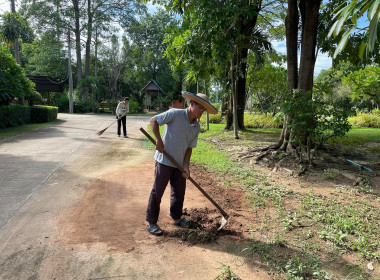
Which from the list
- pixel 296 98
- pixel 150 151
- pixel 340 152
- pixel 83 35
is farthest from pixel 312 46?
pixel 83 35

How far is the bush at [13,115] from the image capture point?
47.0ft

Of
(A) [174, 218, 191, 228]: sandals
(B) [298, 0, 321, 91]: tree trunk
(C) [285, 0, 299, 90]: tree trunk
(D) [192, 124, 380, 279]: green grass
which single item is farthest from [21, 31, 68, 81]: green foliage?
→ (A) [174, 218, 191, 228]: sandals

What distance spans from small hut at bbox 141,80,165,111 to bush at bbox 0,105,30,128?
72.1 feet

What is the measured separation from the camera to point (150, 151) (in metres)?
9.64

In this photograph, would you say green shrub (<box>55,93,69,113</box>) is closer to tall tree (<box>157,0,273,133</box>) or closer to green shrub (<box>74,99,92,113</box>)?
green shrub (<box>74,99,92,113</box>)

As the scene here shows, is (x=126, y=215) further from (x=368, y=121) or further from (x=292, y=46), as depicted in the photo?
(x=368, y=121)

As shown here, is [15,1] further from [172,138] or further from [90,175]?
[172,138]

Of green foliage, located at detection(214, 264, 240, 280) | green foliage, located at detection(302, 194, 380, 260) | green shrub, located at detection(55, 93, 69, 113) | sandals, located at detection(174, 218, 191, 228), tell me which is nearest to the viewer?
green foliage, located at detection(214, 264, 240, 280)

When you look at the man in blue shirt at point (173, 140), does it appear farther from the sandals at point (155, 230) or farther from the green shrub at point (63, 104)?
the green shrub at point (63, 104)

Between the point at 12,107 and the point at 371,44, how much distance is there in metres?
16.9

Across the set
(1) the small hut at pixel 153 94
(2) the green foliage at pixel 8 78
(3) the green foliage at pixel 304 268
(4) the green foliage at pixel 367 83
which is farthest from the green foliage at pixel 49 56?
(3) the green foliage at pixel 304 268

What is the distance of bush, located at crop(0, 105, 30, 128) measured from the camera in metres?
14.3

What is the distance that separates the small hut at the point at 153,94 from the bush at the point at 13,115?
865 inches

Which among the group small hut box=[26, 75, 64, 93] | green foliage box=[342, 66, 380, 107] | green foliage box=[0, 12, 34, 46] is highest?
green foliage box=[0, 12, 34, 46]
